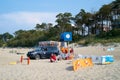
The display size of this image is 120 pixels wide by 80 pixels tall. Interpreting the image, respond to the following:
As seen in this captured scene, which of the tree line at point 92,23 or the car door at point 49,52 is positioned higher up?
the tree line at point 92,23

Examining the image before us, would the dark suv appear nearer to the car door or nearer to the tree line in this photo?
the car door

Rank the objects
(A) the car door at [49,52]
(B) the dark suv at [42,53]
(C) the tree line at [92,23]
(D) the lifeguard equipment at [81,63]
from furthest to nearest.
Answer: (C) the tree line at [92,23] < (A) the car door at [49,52] < (B) the dark suv at [42,53] < (D) the lifeguard equipment at [81,63]

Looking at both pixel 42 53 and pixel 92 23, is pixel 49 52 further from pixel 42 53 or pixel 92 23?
pixel 92 23

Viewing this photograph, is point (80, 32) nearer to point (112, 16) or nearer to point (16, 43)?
point (112, 16)

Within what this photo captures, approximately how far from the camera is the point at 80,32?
94.9 metres

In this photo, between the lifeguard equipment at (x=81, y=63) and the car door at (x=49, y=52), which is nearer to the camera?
the lifeguard equipment at (x=81, y=63)

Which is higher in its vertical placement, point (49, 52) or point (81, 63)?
point (49, 52)

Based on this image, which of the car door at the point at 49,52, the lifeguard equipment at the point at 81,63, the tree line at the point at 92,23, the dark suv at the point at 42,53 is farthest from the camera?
the tree line at the point at 92,23

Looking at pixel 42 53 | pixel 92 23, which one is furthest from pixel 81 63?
pixel 92 23

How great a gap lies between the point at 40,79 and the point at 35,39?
333ft

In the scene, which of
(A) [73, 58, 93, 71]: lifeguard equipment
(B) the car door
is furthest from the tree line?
(A) [73, 58, 93, 71]: lifeguard equipment

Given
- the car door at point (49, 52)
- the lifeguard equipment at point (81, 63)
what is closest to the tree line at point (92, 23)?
the car door at point (49, 52)

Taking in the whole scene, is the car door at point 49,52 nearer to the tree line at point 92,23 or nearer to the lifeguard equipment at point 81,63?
the lifeguard equipment at point 81,63

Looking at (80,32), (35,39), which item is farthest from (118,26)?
(35,39)
